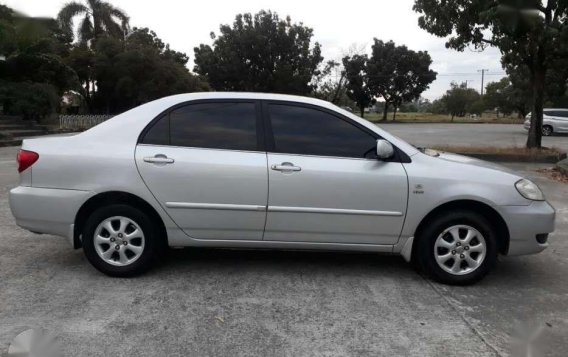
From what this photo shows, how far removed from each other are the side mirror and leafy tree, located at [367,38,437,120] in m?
48.7

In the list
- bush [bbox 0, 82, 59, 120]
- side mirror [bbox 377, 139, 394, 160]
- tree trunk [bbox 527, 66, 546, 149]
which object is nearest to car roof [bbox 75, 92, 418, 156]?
side mirror [bbox 377, 139, 394, 160]

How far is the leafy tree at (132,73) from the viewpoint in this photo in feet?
102

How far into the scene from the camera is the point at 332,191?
13.9ft

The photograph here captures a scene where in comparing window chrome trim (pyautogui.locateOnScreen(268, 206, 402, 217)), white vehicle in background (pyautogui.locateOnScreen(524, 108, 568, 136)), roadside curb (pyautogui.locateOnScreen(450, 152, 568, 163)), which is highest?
white vehicle in background (pyautogui.locateOnScreen(524, 108, 568, 136))

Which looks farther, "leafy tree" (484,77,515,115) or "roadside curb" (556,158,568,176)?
"leafy tree" (484,77,515,115)

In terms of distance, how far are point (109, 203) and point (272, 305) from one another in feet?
5.37

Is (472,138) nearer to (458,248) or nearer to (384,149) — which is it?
(458,248)

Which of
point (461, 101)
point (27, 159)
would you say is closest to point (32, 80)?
point (27, 159)

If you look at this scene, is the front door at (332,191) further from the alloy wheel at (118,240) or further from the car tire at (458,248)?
the alloy wheel at (118,240)

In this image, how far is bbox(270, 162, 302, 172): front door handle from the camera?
13.9ft

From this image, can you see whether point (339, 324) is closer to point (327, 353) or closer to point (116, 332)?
point (327, 353)

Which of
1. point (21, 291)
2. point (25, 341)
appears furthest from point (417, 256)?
point (25, 341)

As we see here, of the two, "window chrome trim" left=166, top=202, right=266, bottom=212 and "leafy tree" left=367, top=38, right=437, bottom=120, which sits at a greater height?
"leafy tree" left=367, top=38, right=437, bottom=120

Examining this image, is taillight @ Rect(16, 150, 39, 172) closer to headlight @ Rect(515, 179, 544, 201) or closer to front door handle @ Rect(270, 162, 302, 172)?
front door handle @ Rect(270, 162, 302, 172)
